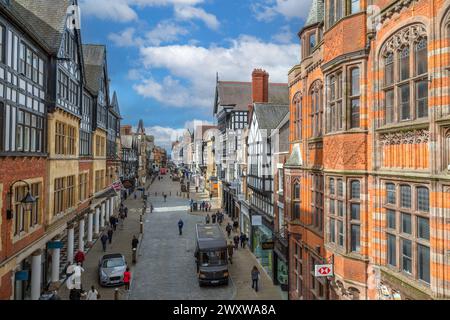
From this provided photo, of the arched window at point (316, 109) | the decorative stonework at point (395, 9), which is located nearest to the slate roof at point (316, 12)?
the arched window at point (316, 109)

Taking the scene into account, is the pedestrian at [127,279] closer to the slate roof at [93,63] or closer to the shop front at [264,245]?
the shop front at [264,245]

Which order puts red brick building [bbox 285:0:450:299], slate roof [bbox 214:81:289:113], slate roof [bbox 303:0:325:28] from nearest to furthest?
red brick building [bbox 285:0:450:299] < slate roof [bbox 303:0:325:28] < slate roof [bbox 214:81:289:113]

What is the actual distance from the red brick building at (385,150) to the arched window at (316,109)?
0.11 m

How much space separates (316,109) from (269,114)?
1170 cm

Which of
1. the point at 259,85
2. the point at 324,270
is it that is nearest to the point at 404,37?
the point at 324,270

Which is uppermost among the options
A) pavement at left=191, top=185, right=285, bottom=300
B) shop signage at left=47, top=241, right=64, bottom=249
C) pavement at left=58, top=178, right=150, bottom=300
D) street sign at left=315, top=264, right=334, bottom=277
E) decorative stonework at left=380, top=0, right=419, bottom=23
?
decorative stonework at left=380, top=0, right=419, bottom=23

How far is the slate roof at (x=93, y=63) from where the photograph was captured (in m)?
30.8

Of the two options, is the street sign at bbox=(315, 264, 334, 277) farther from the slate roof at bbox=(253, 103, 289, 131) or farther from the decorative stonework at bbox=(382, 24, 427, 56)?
the slate roof at bbox=(253, 103, 289, 131)

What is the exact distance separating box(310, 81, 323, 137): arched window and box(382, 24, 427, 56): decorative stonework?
4.22 meters

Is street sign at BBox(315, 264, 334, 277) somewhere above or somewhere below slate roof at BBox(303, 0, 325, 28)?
below

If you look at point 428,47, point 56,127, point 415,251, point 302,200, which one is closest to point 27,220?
point 56,127

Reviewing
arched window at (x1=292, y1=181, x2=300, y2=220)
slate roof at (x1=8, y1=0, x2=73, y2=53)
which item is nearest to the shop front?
arched window at (x1=292, y1=181, x2=300, y2=220)

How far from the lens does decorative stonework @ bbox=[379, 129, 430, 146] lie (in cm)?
765
